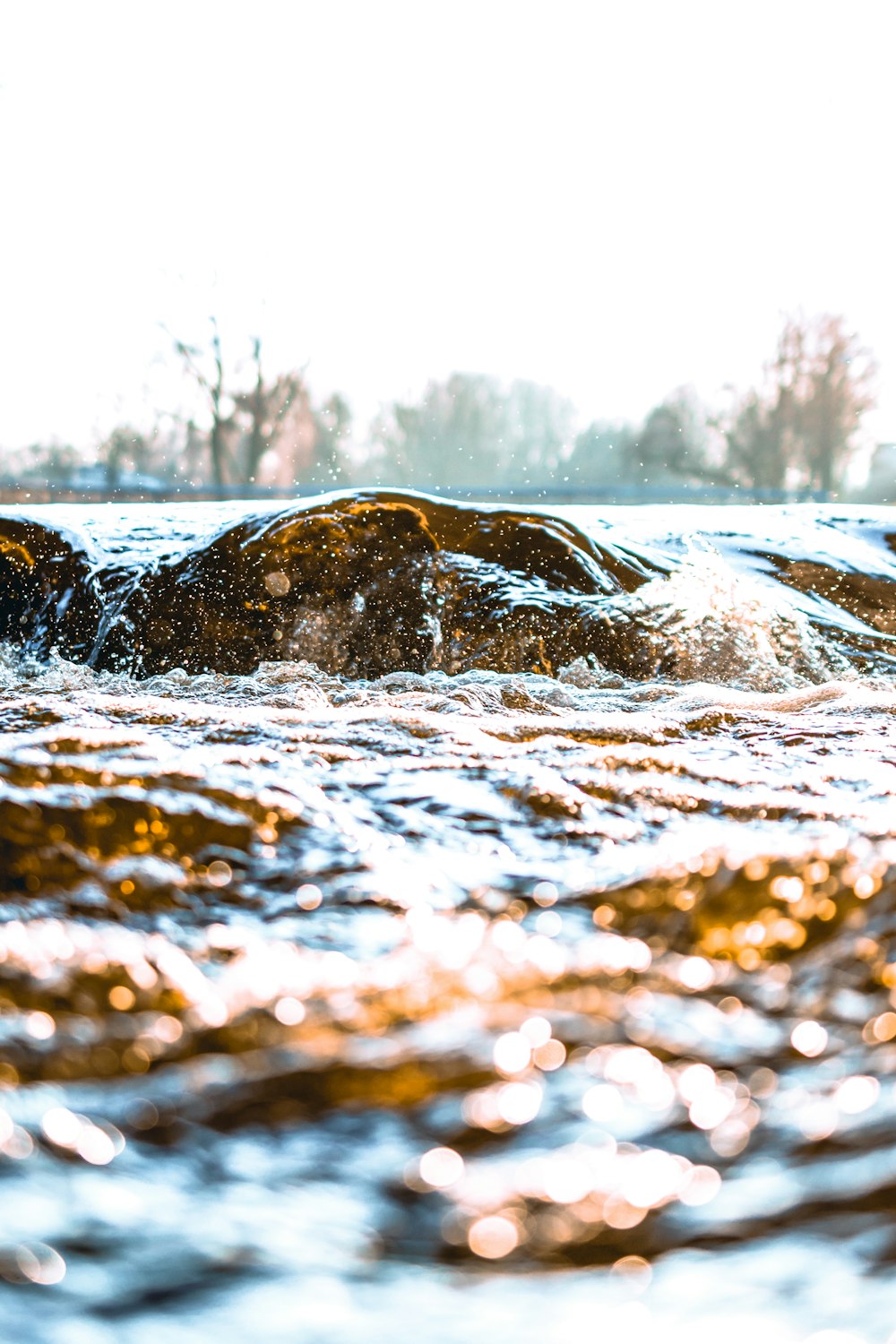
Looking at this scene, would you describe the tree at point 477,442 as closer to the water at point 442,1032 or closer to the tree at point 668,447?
the tree at point 668,447

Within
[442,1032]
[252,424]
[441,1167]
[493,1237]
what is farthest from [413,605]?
[252,424]

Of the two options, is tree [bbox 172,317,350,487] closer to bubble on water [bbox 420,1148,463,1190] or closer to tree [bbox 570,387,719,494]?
tree [bbox 570,387,719,494]

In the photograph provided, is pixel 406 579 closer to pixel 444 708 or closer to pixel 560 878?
pixel 444 708

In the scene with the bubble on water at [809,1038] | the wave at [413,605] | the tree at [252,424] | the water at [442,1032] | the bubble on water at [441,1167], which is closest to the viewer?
the water at [442,1032]

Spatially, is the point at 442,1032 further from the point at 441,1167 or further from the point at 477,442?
the point at 477,442

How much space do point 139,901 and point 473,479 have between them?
60.4 metres

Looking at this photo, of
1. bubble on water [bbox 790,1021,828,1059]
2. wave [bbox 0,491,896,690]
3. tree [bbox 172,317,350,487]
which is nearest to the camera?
bubble on water [bbox 790,1021,828,1059]

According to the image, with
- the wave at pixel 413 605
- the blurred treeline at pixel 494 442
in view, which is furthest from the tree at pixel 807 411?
the wave at pixel 413 605

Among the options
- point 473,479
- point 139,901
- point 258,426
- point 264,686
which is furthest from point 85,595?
point 473,479

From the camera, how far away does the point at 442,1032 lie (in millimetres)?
1394

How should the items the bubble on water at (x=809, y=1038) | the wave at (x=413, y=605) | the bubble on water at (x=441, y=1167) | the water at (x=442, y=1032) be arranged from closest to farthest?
the water at (x=442, y=1032) < the bubble on water at (x=441, y=1167) < the bubble on water at (x=809, y=1038) < the wave at (x=413, y=605)

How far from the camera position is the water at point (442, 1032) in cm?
98

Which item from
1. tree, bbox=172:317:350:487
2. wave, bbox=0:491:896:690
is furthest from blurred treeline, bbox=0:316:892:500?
wave, bbox=0:491:896:690

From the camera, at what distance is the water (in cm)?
98
